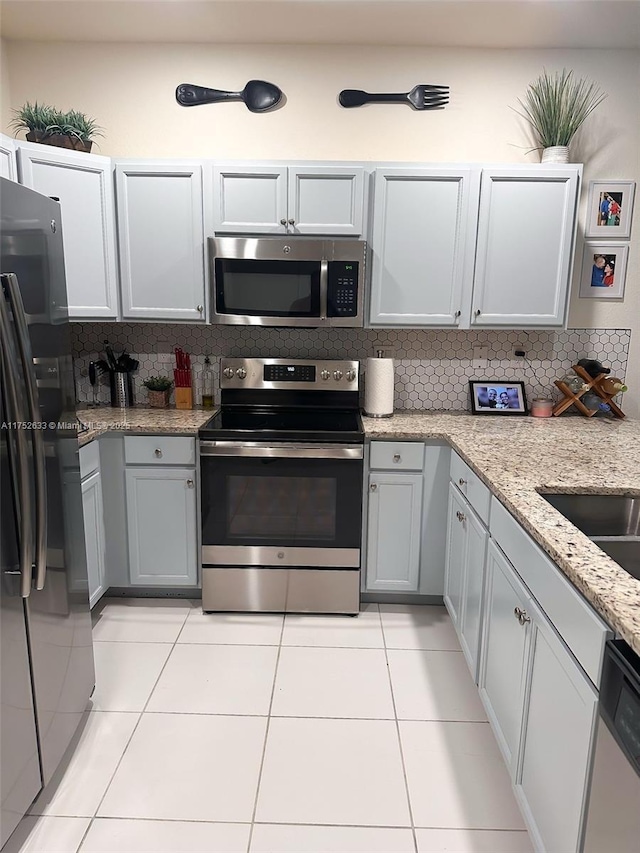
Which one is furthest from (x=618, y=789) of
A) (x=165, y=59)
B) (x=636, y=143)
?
(x=165, y=59)

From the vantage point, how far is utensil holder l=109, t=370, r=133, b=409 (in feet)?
10.1

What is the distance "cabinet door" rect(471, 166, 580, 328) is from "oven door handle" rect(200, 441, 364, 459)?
36.8 inches

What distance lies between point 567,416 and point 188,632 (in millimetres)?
2220

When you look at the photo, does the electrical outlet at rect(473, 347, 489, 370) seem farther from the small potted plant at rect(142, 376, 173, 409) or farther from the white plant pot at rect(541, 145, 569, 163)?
the small potted plant at rect(142, 376, 173, 409)

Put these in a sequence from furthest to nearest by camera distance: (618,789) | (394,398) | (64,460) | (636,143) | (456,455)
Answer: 1. (394,398)
2. (636,143)
3. (456,455)
4. (64,460)
5. (618,789)

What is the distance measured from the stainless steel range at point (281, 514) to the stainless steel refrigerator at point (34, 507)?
865 mm

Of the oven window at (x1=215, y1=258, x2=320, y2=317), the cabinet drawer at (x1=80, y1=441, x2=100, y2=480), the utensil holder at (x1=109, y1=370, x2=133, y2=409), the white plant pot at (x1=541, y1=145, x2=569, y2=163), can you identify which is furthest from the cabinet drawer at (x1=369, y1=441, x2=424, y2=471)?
the white plant pot at (x1=541, y1=145, x2=569, y2=163)

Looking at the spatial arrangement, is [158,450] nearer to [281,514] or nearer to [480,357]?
[281,514]

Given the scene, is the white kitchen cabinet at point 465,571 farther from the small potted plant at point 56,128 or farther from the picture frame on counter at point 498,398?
the small potted plant at point 56,128

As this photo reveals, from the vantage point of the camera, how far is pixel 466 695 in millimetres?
2201

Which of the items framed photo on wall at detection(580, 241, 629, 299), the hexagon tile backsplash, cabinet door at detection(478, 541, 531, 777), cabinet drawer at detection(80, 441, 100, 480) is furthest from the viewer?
the hexagon tile backsplash

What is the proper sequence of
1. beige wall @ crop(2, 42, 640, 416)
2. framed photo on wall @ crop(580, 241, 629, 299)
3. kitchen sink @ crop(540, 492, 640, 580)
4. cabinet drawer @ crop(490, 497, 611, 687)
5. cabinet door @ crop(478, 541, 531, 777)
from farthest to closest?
framed photo on wall @ crop(580, 241, 629, 299) < beige wall @ crop(2, 42, 640, 416) < kitchen sink @ crop(540, 492, 640, 580) < cabinet door @ crop(478, 541, 531, 777) < cabinet drawer @ crop(490, 497, 611, 687)

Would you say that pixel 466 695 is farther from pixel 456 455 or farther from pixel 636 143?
pixel 636 143

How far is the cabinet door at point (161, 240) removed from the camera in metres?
2.71
